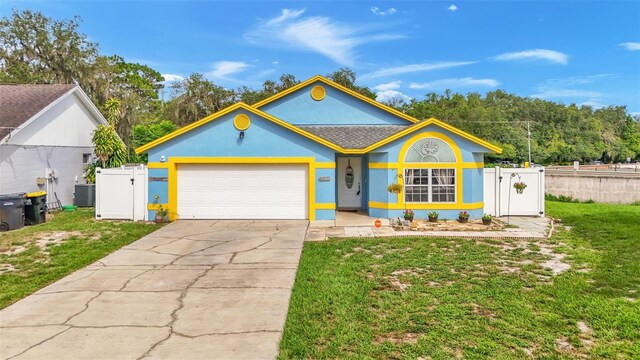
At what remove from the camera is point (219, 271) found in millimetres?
7984

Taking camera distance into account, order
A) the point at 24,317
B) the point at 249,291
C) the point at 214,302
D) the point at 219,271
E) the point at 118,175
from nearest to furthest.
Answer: the point at 24,317, the point at 214,302, the point at 249,291, the point at 219,271, the point at 118,175

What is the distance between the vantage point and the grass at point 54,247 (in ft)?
24.1

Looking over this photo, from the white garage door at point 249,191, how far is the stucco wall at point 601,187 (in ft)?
65.9

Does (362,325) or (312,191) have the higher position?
(312,191)

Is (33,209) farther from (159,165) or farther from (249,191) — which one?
(249,191)

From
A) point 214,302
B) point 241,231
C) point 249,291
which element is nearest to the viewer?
point 214,302

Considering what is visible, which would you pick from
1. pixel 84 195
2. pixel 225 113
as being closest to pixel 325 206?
pixel 225 113

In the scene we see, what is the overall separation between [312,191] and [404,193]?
331 cm

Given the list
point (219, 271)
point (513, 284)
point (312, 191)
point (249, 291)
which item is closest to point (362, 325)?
point (249, 291)

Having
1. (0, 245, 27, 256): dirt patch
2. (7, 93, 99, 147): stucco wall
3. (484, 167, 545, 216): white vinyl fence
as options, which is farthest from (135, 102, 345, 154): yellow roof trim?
(484, 167, 545, 216): white vinyl fence

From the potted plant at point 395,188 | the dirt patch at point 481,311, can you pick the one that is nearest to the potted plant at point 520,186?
the potted plant at point 395,188

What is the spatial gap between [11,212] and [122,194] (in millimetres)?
3228

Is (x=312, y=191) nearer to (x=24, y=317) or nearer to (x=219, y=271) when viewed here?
(x=219, y=271)

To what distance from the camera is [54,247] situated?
9984 millimetres
